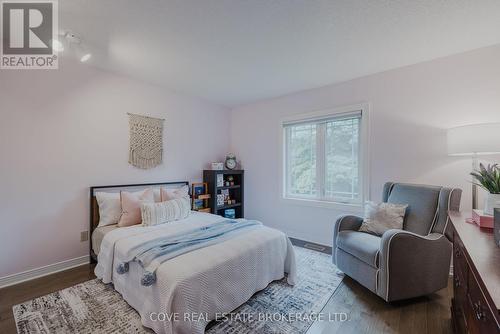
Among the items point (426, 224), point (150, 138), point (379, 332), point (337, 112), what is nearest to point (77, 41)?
point (150, 138)

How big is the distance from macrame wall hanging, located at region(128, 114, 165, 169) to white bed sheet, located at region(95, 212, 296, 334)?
1.05m

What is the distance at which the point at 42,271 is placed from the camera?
2.33 meters

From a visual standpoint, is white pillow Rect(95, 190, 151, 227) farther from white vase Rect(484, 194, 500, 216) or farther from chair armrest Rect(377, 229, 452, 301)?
white vase Rect(484, 194, 500, 216)

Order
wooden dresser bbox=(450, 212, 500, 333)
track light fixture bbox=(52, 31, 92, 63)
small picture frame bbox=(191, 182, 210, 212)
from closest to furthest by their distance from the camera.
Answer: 1. wooden dresser bbox=(450, 212, 500, 333)
2. track light fixture bbox=(52, 31, 92, 63)
3. small picture frame bbox=(191, 182, 210, 212)

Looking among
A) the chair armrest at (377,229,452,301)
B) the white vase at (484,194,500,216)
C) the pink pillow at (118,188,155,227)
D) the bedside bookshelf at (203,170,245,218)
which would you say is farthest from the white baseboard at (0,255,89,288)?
the white vase at (484,194,500,216)

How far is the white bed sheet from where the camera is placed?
4.79 ft

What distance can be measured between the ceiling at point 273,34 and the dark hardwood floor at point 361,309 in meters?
2.38

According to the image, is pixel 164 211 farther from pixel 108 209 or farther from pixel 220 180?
pixel 220 180

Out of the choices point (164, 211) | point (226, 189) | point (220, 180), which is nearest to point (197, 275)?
point (164, 211)

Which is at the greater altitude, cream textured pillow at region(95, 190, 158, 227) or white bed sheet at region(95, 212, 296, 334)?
cream textured pillow at region(95, 190, 158, 227)

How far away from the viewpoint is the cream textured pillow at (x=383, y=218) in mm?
2254

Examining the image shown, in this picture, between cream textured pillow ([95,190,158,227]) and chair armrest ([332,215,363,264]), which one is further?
cream textured pillow ([95,190,158,227])

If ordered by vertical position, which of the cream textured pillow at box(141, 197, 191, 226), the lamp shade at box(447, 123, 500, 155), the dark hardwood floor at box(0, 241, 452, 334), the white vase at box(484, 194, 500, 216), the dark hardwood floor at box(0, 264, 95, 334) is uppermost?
the lamp shade at box(447, 123, 500, 155)

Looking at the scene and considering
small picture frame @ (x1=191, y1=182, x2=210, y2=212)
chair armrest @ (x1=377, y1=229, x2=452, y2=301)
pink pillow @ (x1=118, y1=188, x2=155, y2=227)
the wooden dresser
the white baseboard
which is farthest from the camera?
small picture frame @ (x1=191, y1=182, x2=210, y2=212)
